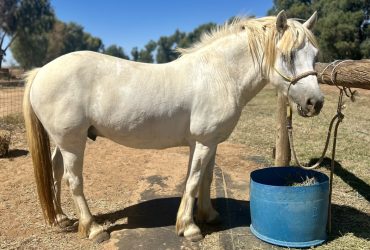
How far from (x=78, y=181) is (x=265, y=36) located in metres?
2.20

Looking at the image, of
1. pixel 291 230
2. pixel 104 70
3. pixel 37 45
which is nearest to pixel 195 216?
pixel 291 230

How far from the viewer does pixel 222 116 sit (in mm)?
3234

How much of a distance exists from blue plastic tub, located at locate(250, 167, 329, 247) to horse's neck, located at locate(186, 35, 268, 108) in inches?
35.3

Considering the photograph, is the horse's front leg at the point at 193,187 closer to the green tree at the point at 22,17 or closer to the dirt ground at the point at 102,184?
the dirt ground at the point at 102,184

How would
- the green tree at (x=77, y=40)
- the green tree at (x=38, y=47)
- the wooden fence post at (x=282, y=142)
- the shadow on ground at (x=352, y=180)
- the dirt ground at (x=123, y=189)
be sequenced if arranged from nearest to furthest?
1. the dirt ground at (x=123, y=189)
2. the shadow on ground at (x=352, y=180)
3. the wooden fence post at (x=282, y=142)
4. the green tree at (x=38, y=47)
5. the green tree at (x=77, y=40)

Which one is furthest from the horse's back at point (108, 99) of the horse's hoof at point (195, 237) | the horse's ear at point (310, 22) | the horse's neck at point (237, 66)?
the horse's ear at point (310, 22)

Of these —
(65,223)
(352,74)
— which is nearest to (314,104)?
(352,74)

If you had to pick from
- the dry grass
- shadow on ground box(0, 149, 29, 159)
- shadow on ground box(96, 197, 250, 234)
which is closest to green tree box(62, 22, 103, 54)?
the dry grass

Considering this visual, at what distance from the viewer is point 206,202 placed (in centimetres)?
378

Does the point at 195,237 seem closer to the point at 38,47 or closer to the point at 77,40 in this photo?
the point at 38,47

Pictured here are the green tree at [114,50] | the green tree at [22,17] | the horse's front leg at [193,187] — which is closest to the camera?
the horse's front leg at [193,187]

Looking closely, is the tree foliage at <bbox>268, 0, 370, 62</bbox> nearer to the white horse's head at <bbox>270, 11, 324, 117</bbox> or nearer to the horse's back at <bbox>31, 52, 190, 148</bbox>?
the white horse's head at <bbox>270, 11, 324, 117</bbox>

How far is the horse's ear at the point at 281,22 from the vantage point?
2945 millimetres

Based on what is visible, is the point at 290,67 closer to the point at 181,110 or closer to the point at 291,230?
the point at 181,110
